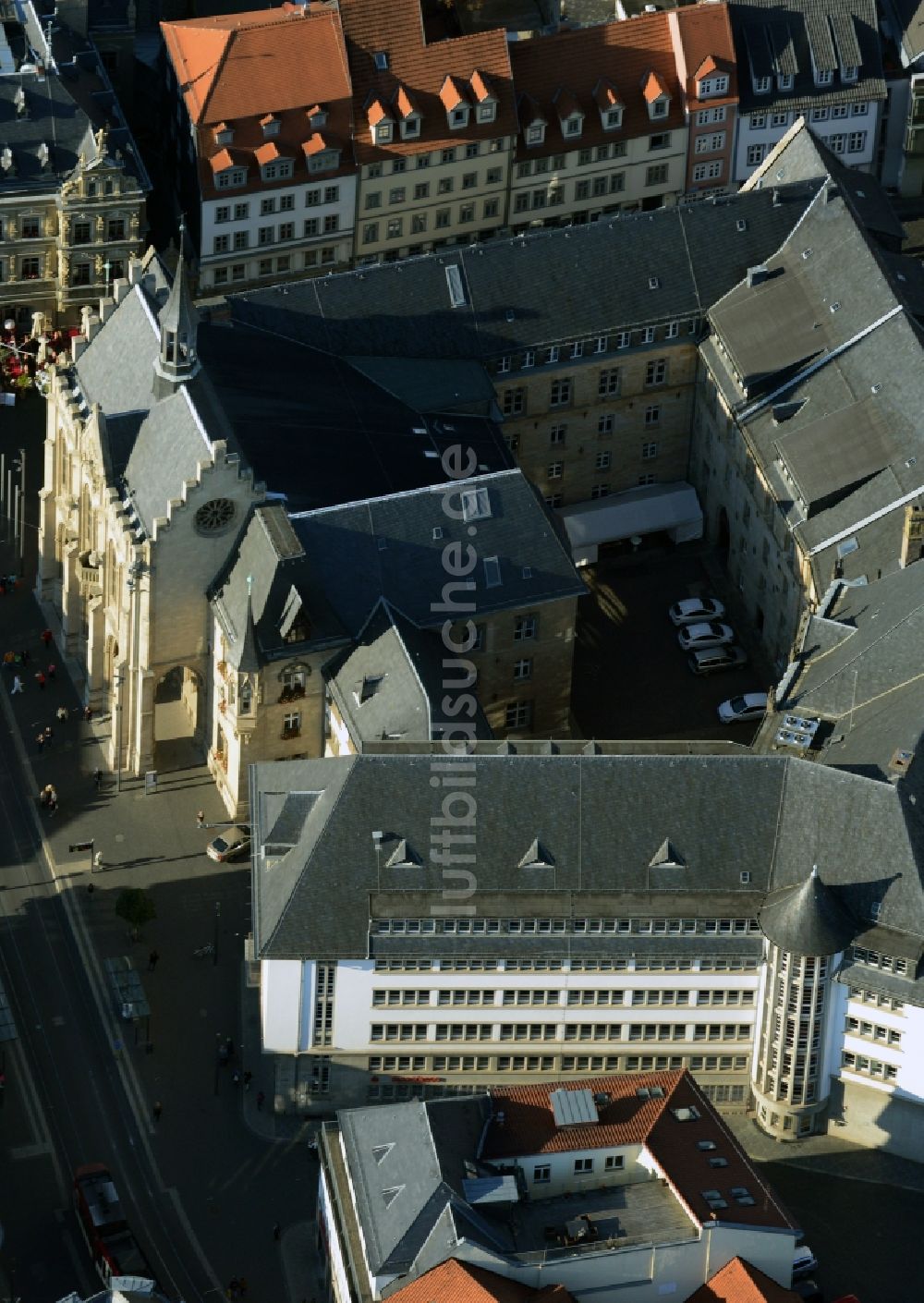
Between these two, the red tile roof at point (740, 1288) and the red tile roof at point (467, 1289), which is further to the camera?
the red tile roof at point (740, 1288)

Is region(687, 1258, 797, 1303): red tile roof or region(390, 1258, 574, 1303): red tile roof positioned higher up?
region(390, 1258, 574, 1303): red tile roof

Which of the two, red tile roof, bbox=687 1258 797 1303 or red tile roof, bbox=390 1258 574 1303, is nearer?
red tile roof, bbox=390 1258 574 1303

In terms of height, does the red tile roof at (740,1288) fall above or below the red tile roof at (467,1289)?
below

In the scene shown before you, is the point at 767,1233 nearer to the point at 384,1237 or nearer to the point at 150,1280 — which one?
the point at 384,1237

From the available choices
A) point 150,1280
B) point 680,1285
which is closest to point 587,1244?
point 680,1285
